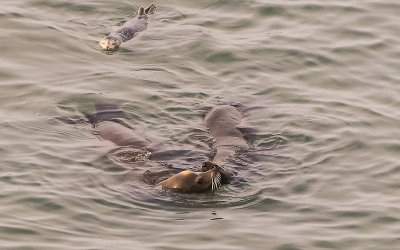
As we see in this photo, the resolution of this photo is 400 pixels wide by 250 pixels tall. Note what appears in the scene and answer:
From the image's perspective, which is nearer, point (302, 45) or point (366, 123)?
point (366, 123)

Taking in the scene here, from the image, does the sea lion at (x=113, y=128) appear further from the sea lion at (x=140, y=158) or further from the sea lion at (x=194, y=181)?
the sea lion at (x=194, y=181)

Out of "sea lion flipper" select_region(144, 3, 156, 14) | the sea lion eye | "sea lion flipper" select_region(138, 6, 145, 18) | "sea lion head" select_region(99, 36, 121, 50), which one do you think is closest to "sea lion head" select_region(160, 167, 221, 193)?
the sea lion eye

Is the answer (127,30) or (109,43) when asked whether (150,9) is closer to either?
(127,30)

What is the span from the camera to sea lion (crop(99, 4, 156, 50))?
44.9 feet

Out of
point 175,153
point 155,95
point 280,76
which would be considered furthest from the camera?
point 280,76

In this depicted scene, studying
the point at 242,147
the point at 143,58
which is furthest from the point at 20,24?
the point at 242,147

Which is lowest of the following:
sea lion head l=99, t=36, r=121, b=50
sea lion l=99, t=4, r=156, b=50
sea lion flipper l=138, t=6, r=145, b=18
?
sea lion head l=99, t=36, r=121, b=50

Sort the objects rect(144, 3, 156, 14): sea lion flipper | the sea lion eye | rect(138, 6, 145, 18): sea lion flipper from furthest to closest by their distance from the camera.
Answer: rect(144, 3, 156, 14): sea lion flipper
rect(138, 6, 145, 18): sea lion flipper
the sea lion eye

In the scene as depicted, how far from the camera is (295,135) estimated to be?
36.1 ft

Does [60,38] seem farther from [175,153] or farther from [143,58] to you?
[175,153]

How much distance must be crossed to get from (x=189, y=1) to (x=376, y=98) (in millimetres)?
5177

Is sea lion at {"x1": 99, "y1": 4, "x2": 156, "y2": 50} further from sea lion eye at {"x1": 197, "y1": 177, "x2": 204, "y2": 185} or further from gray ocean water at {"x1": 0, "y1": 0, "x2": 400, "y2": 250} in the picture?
sea lion eye at {"x1": 197, "y1": 177, "x2": 204, "y2": 185}

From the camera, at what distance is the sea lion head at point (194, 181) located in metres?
9.02

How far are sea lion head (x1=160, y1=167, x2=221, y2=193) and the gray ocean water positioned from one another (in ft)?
0.32
